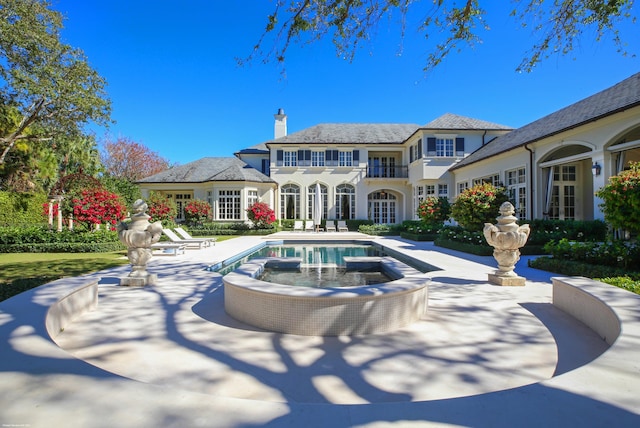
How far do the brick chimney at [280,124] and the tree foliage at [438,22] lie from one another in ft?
76.5

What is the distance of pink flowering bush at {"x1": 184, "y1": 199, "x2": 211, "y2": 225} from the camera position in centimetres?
2234

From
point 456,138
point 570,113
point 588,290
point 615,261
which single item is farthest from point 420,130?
point 588,290

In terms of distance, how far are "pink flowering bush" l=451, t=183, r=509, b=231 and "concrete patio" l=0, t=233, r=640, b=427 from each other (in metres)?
6.94

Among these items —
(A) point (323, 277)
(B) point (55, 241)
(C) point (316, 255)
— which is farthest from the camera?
(B) point (55, 241)

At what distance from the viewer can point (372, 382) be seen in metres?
2.93

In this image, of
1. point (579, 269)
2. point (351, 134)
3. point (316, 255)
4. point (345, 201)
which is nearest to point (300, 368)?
point (579, 269)

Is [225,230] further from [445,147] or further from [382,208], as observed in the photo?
[445,147]

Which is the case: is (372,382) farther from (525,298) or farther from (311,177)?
(311,177)

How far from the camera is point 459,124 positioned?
2370 centimetres

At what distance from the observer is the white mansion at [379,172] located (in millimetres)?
16688

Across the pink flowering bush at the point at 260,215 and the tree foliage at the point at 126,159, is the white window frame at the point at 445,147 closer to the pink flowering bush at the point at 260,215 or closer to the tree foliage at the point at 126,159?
the pink flowering bush at the point at 260,215

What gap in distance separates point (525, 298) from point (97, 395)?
6.21 meters

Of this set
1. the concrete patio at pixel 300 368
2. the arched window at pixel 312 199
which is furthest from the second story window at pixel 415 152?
the concrete patio at pixel 300 368

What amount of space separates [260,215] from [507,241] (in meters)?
17.5
